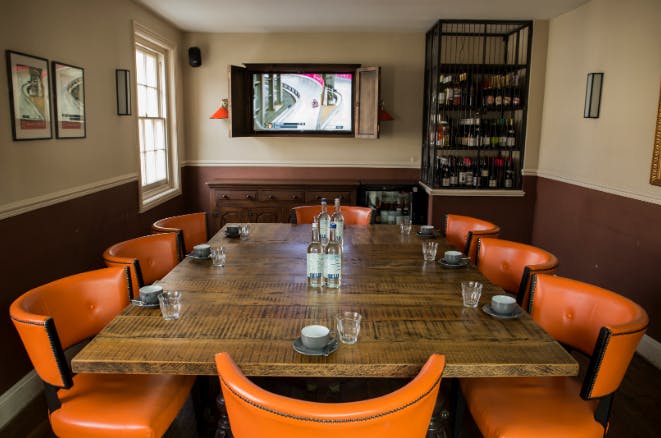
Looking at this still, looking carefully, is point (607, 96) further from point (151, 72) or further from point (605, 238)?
point (151, 72)

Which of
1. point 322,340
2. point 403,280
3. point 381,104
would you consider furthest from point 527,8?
point 322,340

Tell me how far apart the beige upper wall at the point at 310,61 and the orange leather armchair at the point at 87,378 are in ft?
13.4

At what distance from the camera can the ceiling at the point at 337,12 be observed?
4480 millimetres

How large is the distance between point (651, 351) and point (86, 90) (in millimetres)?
4228

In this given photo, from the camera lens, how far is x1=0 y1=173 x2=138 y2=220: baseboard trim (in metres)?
2.67

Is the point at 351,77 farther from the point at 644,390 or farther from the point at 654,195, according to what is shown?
the point at 644,390

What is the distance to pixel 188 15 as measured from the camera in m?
4.99

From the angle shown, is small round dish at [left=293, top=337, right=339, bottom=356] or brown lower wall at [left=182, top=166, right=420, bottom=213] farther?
brown lower wall at [left=182, top=166, right=420, bottom=213]

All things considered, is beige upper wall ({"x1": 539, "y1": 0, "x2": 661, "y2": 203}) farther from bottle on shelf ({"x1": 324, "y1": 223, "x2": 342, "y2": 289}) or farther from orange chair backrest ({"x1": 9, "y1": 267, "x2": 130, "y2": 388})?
orange chair backrest ({"x1": 9, "y1": 267, "x2": 130, "y2": 388})

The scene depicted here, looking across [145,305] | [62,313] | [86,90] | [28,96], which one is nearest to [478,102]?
[86,90]

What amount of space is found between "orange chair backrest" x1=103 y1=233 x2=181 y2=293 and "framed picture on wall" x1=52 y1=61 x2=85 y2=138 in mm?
1042

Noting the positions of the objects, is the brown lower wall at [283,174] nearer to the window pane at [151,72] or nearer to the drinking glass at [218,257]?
the window pane at [151,72]

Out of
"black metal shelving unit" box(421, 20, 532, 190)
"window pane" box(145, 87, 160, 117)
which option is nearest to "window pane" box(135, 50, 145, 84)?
"window pane" box(145, 87, 160, 117)

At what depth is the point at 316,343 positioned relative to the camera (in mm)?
1530
